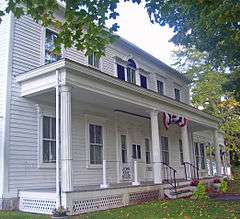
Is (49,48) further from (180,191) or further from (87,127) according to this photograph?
(180,191)

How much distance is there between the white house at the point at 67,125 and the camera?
1184 centimetres

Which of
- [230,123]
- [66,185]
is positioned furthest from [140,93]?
[230,123]

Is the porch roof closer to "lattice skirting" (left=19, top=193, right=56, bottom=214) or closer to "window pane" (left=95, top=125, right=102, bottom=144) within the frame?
"window pane" (left=95, top=125, right=102, bottom=144)

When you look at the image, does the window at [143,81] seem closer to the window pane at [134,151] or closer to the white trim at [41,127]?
the window pane at [134,151]

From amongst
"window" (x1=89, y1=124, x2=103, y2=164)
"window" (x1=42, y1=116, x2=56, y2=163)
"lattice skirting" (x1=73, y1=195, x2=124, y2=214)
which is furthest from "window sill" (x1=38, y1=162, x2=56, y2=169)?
"lattice skirting" (x1=73, y1=195, x2=124, y2=214)

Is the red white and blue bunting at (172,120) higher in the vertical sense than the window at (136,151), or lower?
higher

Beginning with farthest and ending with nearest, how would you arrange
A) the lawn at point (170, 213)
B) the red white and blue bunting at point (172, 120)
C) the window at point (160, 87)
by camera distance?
the window at point (160, 87) → the red white and blue bunting at point (172, 120) → the lawn at point (170, 213)

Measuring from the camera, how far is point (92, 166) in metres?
15.9

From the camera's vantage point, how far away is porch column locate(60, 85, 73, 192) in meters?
11.1

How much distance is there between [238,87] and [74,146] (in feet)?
27.3

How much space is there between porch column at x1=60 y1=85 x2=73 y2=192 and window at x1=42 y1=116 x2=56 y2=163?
260 centimetres

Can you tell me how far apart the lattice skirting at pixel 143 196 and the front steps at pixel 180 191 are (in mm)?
765

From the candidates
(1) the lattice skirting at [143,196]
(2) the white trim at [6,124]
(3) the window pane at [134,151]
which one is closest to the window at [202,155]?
(3) the window pane at [134,151]

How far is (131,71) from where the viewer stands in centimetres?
2102
